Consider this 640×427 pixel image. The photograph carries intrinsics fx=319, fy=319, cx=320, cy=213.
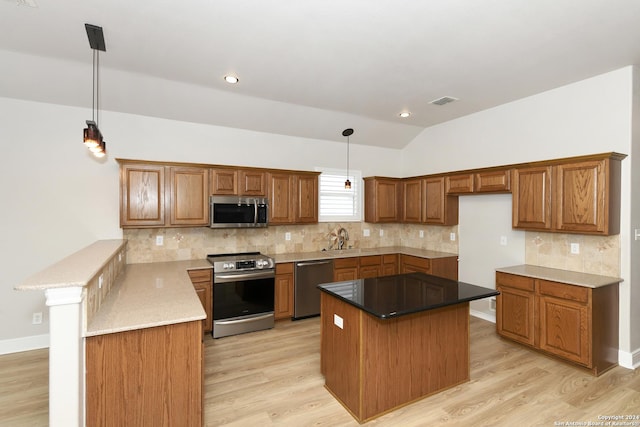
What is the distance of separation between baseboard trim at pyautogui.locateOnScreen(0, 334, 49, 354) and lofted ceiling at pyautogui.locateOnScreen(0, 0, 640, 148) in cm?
272

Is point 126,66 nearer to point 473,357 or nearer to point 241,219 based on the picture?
point 241,219

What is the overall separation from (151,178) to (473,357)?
423 cm

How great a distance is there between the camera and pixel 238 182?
438 cm

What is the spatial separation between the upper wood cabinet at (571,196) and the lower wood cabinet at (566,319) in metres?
0.65

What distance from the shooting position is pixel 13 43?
277cm

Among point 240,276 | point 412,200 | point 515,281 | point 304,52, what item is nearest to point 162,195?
point 240,276

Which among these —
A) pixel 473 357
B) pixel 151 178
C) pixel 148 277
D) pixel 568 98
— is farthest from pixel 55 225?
pixel 568 98

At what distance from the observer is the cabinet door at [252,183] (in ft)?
14.4

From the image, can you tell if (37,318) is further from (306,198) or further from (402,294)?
(402,294)

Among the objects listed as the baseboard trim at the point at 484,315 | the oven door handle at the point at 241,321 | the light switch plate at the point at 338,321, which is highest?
the light switch plate at the point at 338,321

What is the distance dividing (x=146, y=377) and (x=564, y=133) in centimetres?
476

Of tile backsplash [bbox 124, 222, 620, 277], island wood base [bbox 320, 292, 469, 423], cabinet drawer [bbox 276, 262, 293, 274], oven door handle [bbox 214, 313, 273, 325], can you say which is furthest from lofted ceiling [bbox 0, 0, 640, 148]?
oven door handle [bbox 214, 313, 273, 325]

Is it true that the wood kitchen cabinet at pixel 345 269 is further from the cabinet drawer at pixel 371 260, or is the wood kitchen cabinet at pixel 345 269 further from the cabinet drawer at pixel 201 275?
the cabinet drawer at pixel 201 275

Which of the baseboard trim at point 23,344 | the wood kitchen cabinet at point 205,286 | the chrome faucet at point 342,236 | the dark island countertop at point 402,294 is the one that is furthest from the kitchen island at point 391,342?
the baseboard trim at point 23,344
